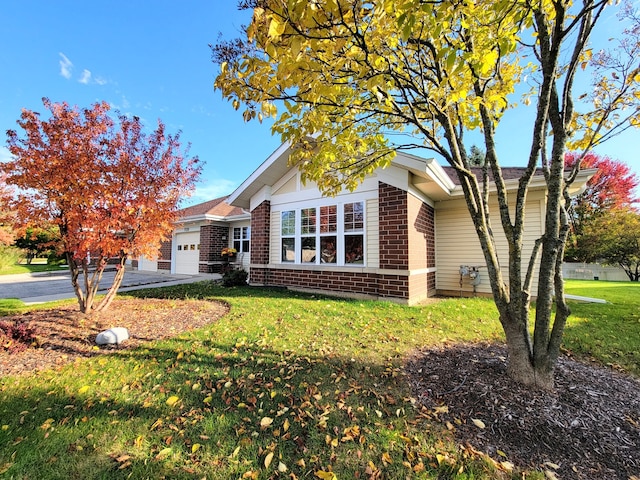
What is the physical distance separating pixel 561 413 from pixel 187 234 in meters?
16.3

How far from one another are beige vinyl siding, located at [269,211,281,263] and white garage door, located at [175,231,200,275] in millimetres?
6584

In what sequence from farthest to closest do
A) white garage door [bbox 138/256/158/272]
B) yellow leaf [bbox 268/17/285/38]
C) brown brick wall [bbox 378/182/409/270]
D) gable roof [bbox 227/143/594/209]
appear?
1. white garage door [bbox 138/256/158/272]
2. brown brick wall [bbox 378/182/409/270]
3. gable roof [bbox 227/143/594/209]
4. yellow leaf [bbox 268/17/285/38]

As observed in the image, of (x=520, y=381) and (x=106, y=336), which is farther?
(x=106, y=336)

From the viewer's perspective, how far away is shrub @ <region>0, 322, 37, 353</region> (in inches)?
146

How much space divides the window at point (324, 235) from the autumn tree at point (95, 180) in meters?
3.97

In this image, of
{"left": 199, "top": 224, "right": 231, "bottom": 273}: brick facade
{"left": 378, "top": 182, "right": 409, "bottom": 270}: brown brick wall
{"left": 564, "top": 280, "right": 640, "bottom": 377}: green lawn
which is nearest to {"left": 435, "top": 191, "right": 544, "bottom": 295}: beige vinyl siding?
{"left": 564, "top": 280, "right": 640, "bottom": 377}: green lawn

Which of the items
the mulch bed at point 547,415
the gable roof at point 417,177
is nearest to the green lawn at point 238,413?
the mulch bed at point 547,415

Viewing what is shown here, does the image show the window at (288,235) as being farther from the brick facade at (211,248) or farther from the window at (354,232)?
the brick facade at (211,248)

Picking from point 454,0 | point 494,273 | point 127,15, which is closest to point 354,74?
point 454,0

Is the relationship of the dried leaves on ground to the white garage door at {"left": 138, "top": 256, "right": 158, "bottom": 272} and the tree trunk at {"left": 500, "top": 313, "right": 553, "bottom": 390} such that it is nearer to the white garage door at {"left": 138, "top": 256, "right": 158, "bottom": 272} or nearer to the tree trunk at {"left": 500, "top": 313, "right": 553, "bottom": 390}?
the tree trunk at {"left": 500, "top": 313, "right": 553, "bottom": 390}

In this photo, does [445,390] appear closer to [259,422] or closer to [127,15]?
[259,422]

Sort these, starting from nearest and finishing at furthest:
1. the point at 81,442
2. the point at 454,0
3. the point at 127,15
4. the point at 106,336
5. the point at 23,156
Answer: the point at 454,0 → the point at 81,442 → the point at 106,336 → the point at 23,156 → the point at 127,15

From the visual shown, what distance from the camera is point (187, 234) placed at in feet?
49.8

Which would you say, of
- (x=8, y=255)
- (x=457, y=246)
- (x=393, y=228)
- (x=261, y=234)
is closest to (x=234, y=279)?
(x=261, y=234)
